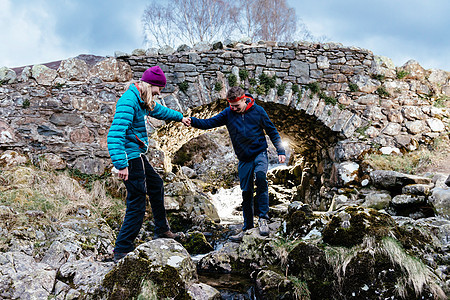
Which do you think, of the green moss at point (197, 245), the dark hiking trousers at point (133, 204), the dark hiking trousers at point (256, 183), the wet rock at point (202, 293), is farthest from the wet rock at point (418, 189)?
the dark hiking trousers at point (133, 204)

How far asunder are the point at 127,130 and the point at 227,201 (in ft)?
22.7

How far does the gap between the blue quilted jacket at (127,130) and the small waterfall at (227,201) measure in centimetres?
504

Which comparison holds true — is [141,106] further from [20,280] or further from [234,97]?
[20,280]

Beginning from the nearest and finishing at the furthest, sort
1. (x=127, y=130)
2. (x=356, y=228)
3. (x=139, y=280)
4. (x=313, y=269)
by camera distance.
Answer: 1. (x=139, y=280)
2. (x=313, y=269)
3. (x=356, y=228)
4. (x=127, y=130)

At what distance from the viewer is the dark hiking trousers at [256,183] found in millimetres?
3668

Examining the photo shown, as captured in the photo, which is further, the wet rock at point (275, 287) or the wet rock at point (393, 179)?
the wet rock at point (393, 179)

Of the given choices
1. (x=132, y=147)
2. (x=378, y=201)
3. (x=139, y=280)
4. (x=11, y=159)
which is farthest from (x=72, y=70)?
(x=378, y=201)

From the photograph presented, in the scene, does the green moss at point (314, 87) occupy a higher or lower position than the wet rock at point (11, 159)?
higher

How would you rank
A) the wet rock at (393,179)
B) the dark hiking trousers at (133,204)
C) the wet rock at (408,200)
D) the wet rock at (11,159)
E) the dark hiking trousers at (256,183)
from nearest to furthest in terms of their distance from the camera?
the dark hiking trousers at (133,204), the dark hiking trousers at (256,183), the wet rock at (408,200), the wet rock at (393,179), the wet rock at (11,159)

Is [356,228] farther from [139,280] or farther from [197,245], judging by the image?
[197,245]

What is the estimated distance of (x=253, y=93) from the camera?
22.0 feet

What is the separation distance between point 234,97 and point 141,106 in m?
1.16

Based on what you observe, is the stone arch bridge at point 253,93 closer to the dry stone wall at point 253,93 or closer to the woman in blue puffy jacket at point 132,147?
the dry stone wall at point 253,93

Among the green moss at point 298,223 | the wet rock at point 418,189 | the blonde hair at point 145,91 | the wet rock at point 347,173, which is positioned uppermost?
the blonde hair at point 145,91
